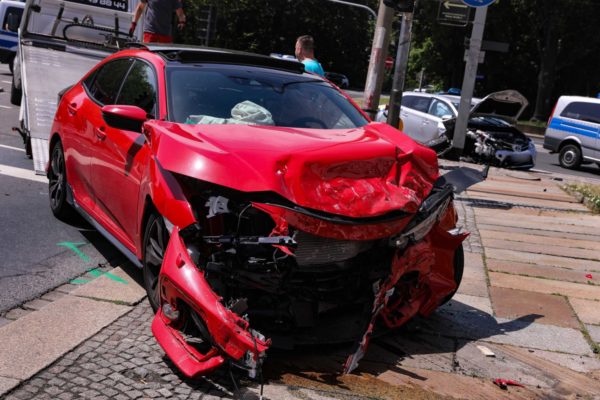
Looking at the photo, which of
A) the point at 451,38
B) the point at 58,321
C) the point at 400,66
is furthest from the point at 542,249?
the point at 451,38

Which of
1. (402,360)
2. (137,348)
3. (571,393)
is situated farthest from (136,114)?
(571,393)

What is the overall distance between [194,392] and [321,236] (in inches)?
40.5

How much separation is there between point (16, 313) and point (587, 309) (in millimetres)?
4344

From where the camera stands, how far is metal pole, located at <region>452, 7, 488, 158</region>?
42.7 ft

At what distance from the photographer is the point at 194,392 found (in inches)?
146

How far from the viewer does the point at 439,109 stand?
18109mm

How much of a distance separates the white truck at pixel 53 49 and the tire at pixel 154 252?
3309mm

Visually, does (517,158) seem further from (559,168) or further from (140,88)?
(140,88)

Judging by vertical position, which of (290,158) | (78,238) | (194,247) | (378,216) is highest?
(290,158)

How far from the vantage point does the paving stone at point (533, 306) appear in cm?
557

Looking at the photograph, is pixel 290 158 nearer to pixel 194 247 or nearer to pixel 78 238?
pixel 194 247

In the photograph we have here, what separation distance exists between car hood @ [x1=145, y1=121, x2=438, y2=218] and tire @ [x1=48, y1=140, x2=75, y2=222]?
2361 millimetres

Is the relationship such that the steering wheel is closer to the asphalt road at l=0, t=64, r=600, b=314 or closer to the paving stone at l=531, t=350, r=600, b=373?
the asphalt road at l=0, t=64, r=600, b=314

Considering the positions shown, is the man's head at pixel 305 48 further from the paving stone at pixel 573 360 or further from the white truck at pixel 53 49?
the paving stone at pixel 573 360
